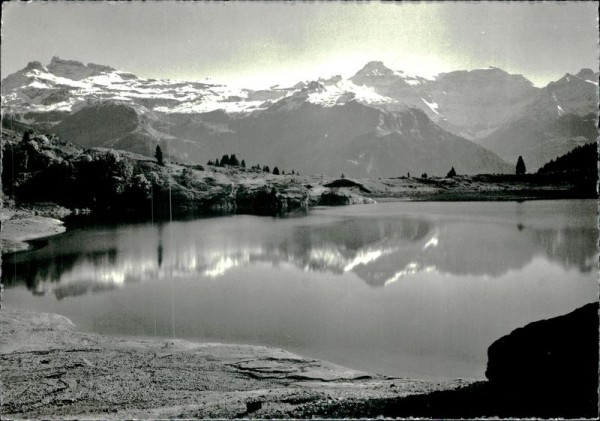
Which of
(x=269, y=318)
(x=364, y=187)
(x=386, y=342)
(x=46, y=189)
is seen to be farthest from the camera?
(x=364, y=187)

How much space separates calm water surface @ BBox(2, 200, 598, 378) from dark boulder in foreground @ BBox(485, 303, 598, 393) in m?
5.19

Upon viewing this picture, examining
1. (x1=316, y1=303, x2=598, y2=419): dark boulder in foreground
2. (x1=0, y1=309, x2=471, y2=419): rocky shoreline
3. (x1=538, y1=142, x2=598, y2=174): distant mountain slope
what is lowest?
(x1=0, y1=309, x2=471, y2=419): rocky shoreline

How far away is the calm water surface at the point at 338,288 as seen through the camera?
825 inches

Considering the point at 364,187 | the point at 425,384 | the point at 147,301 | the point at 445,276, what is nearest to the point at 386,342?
the point at 425,384

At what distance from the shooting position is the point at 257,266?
125 feet

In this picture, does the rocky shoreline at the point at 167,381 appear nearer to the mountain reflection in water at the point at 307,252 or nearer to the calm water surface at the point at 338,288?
the calm water surface at the point at 338,288

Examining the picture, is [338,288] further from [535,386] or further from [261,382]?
[535,386]

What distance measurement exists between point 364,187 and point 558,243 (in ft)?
338

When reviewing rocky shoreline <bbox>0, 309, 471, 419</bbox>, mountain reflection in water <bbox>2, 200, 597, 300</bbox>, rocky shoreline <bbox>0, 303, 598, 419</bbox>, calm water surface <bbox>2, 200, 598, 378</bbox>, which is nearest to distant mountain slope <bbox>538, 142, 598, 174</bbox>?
mountain reflection in water <bbox>2, 200, 597, 300</bbox>

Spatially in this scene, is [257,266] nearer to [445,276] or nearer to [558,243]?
[445,276]

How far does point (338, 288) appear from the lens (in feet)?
98.0

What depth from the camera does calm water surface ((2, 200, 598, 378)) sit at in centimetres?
2095

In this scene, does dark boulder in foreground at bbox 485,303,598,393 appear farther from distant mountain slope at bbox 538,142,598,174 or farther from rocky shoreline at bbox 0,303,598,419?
distant mountain slope at bbox 538,142,598,174

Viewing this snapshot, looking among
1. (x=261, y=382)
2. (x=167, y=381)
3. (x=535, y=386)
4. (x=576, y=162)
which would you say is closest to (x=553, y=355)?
(x=535, y=386)
